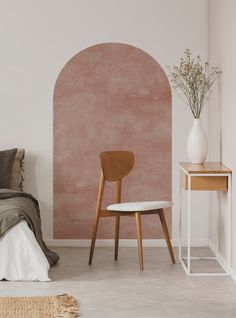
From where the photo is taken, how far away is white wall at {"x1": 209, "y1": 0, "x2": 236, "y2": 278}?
19.2 ft

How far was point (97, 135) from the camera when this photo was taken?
7.28m

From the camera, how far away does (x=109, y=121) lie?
7.28m

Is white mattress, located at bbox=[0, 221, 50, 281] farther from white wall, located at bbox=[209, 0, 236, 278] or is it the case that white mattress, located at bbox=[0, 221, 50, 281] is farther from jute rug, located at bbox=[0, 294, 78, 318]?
white wall, located at bbox=[209, 0, 236, 278]

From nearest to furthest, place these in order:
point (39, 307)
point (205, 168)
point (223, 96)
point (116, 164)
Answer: point (39, 307)
point (205, 168)
point (223, 96)
point (116, 164)

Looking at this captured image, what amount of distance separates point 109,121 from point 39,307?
2.73m

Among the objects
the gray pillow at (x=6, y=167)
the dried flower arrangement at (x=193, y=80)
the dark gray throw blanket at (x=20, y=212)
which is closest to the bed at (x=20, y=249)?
the dark gray throw blanket at (x=20, y=212)

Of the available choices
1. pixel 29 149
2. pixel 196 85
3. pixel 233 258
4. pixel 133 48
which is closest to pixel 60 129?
pixel 29 149

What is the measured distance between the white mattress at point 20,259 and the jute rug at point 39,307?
61 cm

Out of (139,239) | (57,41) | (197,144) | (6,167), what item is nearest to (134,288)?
(139,239)

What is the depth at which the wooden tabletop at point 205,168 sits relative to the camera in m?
5.99

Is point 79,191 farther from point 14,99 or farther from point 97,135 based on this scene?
point 14,99

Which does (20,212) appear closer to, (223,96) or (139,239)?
(139,239)

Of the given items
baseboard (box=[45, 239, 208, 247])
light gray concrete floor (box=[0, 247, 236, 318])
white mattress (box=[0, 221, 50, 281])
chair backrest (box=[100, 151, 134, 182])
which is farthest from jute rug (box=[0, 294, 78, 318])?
baseboard (box=[45, 239, 208, 247])

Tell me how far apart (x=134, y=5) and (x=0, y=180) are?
6.59 ft
